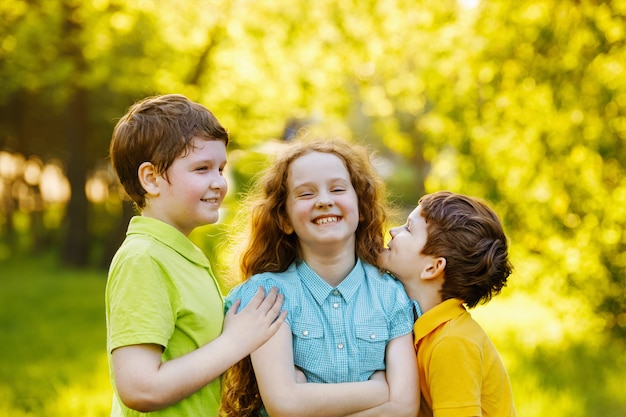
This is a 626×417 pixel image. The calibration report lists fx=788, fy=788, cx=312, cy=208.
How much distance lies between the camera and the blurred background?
21.2 feet

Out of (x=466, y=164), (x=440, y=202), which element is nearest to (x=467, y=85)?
(x=466, y=164)

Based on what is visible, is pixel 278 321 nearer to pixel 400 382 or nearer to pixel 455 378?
pixel 400 382

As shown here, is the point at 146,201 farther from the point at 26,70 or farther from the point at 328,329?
the point at 26,70

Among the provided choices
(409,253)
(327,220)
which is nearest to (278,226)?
(327,220)

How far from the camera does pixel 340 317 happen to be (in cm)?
261

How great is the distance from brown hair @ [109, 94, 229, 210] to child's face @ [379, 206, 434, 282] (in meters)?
0.75

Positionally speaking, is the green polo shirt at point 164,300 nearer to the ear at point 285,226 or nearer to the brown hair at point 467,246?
the ear at point 285,226

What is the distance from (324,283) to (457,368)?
516 mm

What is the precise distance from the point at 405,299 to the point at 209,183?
2.59 feet

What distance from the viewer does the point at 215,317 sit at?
2402mm

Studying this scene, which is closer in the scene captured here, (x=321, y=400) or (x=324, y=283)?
(x=321, y=400)

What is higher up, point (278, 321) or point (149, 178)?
point (149, 178)

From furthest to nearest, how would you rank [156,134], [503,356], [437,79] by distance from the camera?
[437,79] < [503,356] < [156,134]

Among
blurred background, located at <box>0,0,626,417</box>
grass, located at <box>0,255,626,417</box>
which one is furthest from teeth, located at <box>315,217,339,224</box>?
grass, located at <box>0,255,626,417</box>
